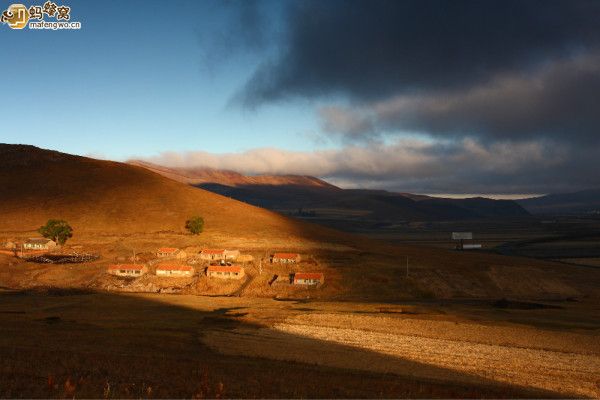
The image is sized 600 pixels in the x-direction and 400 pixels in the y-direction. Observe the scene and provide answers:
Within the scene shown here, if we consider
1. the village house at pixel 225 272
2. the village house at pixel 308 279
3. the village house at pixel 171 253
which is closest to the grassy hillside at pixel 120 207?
the village house at pixel 171 253

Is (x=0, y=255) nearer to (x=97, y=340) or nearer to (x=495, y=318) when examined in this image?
(x=97, y=340)

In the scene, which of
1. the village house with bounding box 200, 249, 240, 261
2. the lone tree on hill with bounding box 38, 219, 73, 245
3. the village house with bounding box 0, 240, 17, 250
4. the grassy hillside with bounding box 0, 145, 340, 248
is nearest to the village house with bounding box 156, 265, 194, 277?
the village house with bounding box 200, 249, 240, 261

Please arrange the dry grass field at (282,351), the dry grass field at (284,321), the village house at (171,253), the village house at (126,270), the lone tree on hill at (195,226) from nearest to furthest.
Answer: the dry grass field at (282,351)
the dry grass field at (284,321)
the village house at (126,270)
the village house at (171,253)
the lone tree on hill at (195,226)

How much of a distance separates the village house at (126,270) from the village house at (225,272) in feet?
46.8

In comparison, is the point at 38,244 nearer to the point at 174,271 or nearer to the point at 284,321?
the point at 174,271

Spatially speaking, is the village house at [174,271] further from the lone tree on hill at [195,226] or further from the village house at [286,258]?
the lone tree on hill at [195,226]

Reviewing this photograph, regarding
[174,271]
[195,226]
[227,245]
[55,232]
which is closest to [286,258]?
[227,245]

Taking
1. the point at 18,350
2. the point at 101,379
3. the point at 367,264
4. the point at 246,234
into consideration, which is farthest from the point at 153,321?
the point at 246,234

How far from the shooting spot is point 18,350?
34500mm

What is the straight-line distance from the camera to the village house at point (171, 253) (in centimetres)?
11662

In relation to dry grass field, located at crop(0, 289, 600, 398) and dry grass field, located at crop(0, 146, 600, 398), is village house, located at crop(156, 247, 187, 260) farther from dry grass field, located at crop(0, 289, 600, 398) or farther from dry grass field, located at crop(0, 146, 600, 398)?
dry grass field, located at crop(0, 289, 600, 398)

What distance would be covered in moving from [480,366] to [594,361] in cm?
1248

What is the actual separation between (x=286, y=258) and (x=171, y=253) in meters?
28.1

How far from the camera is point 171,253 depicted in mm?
117500
